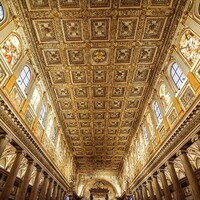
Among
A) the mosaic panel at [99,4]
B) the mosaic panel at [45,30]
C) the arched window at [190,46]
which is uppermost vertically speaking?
the mosaic panel at [99,4]

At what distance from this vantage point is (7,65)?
8.25 meters

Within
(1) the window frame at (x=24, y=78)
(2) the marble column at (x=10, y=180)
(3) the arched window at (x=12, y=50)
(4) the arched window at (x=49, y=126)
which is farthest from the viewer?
(4) the arched window at (x=49, y=126)

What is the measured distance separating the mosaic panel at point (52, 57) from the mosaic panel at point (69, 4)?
2.89 meters

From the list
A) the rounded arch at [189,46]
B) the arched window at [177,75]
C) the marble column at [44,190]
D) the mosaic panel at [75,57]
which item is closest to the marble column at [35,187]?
the marble column at [44,190]

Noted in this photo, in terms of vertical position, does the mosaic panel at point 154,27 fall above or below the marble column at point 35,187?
above

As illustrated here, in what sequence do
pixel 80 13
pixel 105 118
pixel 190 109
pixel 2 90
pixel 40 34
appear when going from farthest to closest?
pixel 105 118 < pixel 40 34 < pixel 80 13 < pixel 190 109 < pixel 2 90

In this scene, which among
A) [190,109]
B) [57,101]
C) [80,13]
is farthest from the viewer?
[57,101]

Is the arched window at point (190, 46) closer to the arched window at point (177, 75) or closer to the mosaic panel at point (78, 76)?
the arched window at point (177, 75)

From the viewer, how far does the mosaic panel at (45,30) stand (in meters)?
9.68

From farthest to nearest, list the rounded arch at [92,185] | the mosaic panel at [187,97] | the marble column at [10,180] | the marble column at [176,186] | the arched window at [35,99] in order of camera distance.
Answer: the rounded arch at [92,185] → the arched window at [35,99] → the marble column at [176,186] → the mosaic panel at [187,97] → the marble column at [10,180]

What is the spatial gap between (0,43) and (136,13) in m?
7.11

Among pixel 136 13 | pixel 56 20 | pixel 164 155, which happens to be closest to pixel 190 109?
pixel 164 155

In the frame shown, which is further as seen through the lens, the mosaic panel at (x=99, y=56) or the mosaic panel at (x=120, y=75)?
the mosaic panel at (x=120, y=75)

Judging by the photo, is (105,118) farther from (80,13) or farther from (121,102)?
(80,13)
